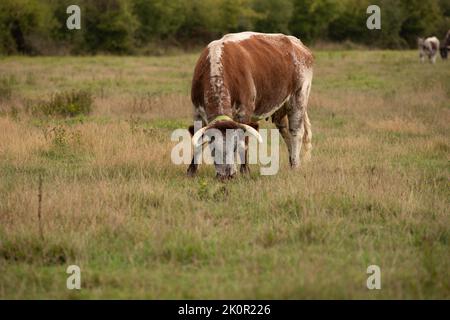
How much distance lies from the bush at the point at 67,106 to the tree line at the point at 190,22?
27.0 metres

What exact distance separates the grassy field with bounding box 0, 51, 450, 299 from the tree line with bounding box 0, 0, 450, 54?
1223 inches

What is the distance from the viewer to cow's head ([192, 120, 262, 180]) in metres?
7.95

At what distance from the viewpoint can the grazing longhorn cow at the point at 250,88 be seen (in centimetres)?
838

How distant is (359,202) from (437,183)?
6.02ft

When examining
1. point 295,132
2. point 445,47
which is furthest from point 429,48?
point 295,132

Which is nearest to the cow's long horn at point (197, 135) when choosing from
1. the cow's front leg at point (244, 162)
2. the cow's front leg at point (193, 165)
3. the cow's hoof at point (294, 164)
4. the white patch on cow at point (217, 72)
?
the white patch on cow at point (217, 72)

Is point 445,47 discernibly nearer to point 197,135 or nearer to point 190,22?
point 190,22

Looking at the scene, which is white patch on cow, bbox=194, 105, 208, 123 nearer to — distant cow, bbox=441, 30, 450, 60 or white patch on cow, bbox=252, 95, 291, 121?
white patch on cow, bbox=252, 95, 291, 121

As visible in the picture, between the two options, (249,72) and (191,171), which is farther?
(249,72)

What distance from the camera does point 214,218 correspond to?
6957 mm

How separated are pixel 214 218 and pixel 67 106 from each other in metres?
8.64

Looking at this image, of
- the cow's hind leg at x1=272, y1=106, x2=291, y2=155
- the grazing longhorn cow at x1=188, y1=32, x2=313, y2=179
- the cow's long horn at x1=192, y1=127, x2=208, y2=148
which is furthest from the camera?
the cow's hind leg at x1=272, y1=106, x2=291, y2=155

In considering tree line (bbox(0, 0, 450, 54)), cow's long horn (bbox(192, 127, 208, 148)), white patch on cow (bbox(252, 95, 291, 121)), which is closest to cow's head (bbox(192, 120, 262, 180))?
cow's long horn (bbox(192, 127, 208, 148))
